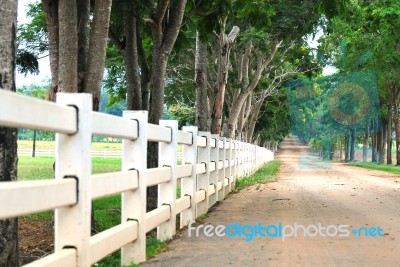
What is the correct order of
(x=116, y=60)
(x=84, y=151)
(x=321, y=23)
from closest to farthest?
(x=84, y=151) < (x=321, y=23) < (x=116, y=60)

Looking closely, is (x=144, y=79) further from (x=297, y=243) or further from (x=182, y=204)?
(x=297, y=243)

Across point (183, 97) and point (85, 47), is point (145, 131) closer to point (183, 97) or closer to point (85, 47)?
point (85, 47)

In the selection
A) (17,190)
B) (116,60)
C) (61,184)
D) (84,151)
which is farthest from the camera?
(116,60)

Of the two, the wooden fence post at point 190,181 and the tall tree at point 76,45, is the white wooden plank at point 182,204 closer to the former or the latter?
the wooden fence post at point 190,181

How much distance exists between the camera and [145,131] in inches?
244

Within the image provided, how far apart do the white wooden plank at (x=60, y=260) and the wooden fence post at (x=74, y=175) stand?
2.9 inches

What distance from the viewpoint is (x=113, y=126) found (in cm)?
527

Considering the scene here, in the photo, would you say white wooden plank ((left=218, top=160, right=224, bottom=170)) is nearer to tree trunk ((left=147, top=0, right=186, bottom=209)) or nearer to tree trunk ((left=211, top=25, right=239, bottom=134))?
tree trunk ((left=147, top=0, right=186, bottom=209))

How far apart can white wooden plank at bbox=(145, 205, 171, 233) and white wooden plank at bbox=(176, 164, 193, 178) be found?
27.5 inches

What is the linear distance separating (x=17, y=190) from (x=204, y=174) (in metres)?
7.57

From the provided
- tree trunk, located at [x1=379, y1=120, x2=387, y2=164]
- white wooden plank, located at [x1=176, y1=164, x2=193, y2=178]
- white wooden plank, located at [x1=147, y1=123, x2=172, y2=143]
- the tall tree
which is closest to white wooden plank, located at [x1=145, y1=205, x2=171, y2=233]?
white wooden plank, located at [x1=176, y1=164, x2=193, y2=178]

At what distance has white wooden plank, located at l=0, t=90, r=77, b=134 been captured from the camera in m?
3.41

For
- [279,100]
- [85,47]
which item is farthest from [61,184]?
[279,100]

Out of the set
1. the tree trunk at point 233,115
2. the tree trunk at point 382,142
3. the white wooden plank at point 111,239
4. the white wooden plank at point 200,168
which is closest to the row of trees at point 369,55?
the tree trunk at point 382,142
